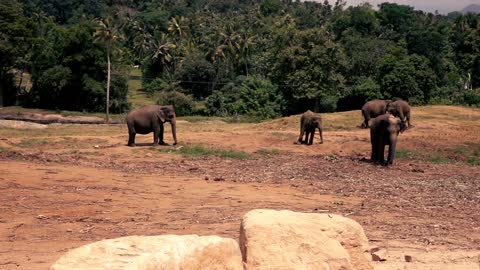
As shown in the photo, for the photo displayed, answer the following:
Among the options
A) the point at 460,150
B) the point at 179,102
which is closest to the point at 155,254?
the point at 460,150

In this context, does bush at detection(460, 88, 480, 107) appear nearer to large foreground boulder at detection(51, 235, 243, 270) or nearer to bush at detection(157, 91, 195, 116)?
bush at detection(157, 91, 195, 116)

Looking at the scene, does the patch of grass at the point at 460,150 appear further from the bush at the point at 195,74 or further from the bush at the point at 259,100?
the bush at the point at 195,74

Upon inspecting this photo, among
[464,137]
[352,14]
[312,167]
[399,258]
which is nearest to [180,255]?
[399,258]

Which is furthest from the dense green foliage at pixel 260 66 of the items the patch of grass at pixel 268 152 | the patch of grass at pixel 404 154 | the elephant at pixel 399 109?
the patch of grass at pixel 268 152

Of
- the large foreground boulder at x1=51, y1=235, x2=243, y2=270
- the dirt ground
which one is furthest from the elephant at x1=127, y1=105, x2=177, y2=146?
the large foreground boulder at x1=51, y1=235, x2=243, y2=270

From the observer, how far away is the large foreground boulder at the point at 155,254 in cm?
454

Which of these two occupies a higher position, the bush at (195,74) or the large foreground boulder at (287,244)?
the bush at (195,74)

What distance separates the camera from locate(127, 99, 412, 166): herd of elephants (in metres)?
20.9

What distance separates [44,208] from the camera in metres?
12.7

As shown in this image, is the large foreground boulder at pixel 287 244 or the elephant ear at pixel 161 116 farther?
the elephant ear at pixel 161 116

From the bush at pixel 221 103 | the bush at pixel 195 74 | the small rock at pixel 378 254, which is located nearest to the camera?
the small rock at pixel 378 254

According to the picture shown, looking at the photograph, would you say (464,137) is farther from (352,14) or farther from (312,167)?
(352,14)

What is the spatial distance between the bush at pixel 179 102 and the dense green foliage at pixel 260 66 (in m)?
0.12

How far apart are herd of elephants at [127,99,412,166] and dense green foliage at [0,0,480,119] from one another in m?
16.5
